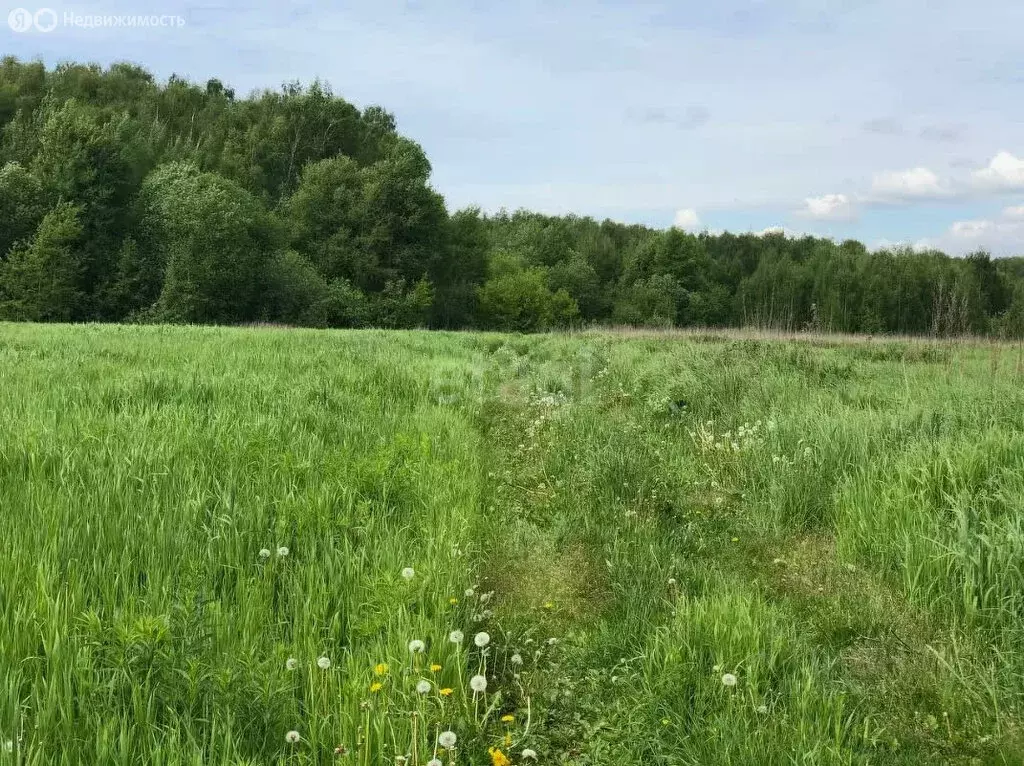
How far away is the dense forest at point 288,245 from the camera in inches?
1526

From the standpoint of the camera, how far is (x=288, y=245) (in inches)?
1871

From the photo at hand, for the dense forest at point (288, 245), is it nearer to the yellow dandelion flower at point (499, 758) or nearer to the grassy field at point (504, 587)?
the grassy field at point (504, 587)

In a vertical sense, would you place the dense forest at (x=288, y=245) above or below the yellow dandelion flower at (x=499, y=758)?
above

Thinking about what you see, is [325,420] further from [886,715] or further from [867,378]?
[867,378]

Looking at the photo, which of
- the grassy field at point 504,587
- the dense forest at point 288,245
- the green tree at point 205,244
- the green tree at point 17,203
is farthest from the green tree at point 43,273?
the grassy field at point 504,587

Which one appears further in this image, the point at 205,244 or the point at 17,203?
the point at 205,244

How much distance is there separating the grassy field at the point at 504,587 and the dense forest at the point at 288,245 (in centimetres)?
1511

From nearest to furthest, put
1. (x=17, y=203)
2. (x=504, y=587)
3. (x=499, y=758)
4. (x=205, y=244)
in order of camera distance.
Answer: (x=499, y=758) < (x=504, y=587) < (x=17, y=203) < (x=205, y=244)

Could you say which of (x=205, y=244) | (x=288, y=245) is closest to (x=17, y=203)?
(x=205, y=244)

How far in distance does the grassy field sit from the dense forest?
595 inches

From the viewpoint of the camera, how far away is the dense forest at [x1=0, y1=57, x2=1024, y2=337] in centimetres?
3875

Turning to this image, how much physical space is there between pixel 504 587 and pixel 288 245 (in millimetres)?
48312

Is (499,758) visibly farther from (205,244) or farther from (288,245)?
(288,245)

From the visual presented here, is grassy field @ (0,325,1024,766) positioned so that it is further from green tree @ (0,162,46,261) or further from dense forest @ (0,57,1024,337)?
green tree @ (0,162,46,261)
